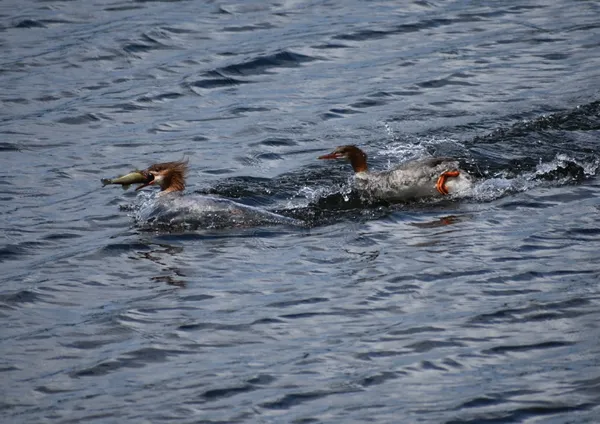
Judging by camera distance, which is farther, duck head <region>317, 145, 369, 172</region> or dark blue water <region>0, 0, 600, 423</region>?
duck head <region>317, 145, 369, 172</region>

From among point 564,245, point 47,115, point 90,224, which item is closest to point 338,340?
point 564,245

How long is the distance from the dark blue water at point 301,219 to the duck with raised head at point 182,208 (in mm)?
143

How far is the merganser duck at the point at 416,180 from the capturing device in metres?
11.4

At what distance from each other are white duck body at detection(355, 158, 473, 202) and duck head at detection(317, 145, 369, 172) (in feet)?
0.83

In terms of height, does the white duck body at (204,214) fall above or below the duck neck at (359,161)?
below

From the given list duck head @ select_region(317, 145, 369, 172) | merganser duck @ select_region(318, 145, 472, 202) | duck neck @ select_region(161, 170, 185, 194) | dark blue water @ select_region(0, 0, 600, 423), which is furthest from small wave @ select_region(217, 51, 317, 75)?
merganser duck @ select_region(318, 145, 472, 202)

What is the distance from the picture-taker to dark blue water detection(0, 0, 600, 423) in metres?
7.36

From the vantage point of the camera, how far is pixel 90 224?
36.9 ft

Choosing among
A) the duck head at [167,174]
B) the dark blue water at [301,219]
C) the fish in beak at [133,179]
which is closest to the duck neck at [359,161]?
the dark blue water at [301,219]

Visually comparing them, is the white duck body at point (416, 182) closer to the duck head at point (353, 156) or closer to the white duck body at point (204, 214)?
the duck head at point (353, 156)

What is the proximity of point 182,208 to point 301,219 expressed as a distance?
126 centimetres

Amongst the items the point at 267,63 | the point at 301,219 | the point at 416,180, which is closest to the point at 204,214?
the point at 301,219

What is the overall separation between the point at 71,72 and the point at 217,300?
883cm

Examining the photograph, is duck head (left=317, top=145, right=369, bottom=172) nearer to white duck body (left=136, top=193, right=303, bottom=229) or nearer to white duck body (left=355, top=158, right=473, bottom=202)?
white duck body (left=355, top=158, right=473, bottom=202)
